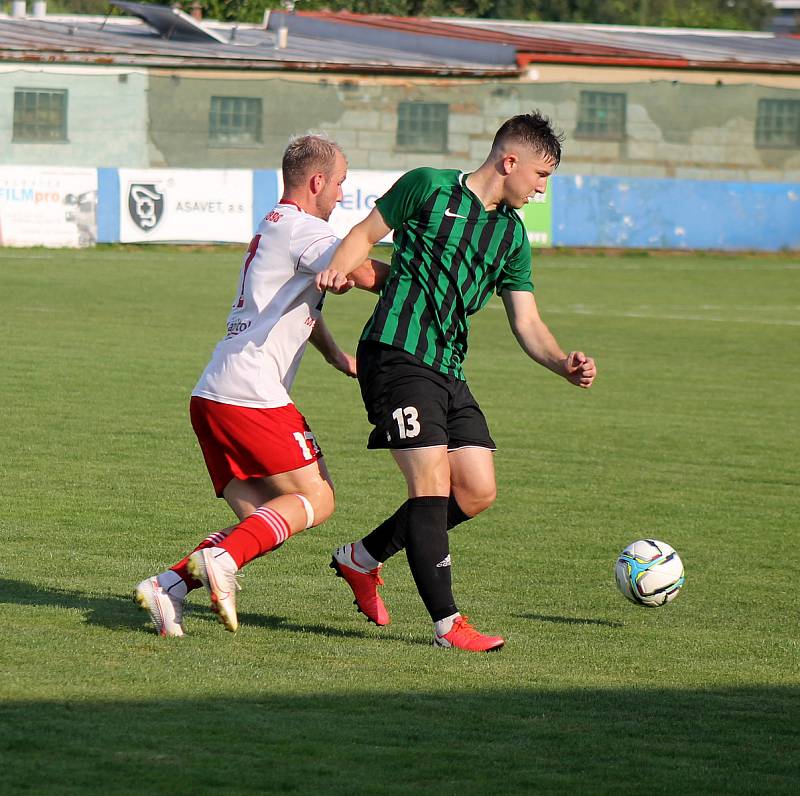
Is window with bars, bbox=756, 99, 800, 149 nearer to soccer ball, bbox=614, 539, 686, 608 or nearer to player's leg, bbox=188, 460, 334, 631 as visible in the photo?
soccer ball, bbox=614, 539, 686, 608

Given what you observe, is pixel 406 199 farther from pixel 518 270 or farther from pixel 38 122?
pixel 38 122

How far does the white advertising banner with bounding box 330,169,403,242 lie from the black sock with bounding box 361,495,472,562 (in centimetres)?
2336

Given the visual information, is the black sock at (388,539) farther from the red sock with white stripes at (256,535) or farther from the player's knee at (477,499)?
the red sock with white stripes at (256,535)

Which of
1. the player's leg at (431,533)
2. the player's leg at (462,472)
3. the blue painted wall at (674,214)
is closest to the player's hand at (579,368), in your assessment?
the player's leg at (462,472)

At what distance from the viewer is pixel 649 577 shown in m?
6.43

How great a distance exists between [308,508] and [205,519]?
2495mm

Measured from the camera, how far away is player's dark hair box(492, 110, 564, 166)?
227 inches

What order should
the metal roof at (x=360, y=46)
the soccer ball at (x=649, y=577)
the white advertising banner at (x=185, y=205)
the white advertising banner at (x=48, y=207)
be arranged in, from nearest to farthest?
the soccer ball at (x=649, y=577) < the white advertising banner at (x=48, y=207) < the white advertising banner at (x=185, y=205) < the metal roof at (x=360, y=46)

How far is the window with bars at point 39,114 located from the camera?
1286 inches

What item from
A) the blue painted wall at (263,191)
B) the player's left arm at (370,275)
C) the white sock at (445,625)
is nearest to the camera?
the white sock at (445,625)

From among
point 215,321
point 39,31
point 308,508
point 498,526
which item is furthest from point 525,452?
point 39,31

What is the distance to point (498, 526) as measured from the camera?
27.7 feet

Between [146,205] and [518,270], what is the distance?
923 inches

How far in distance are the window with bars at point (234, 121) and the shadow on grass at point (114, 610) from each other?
29.2 metres
